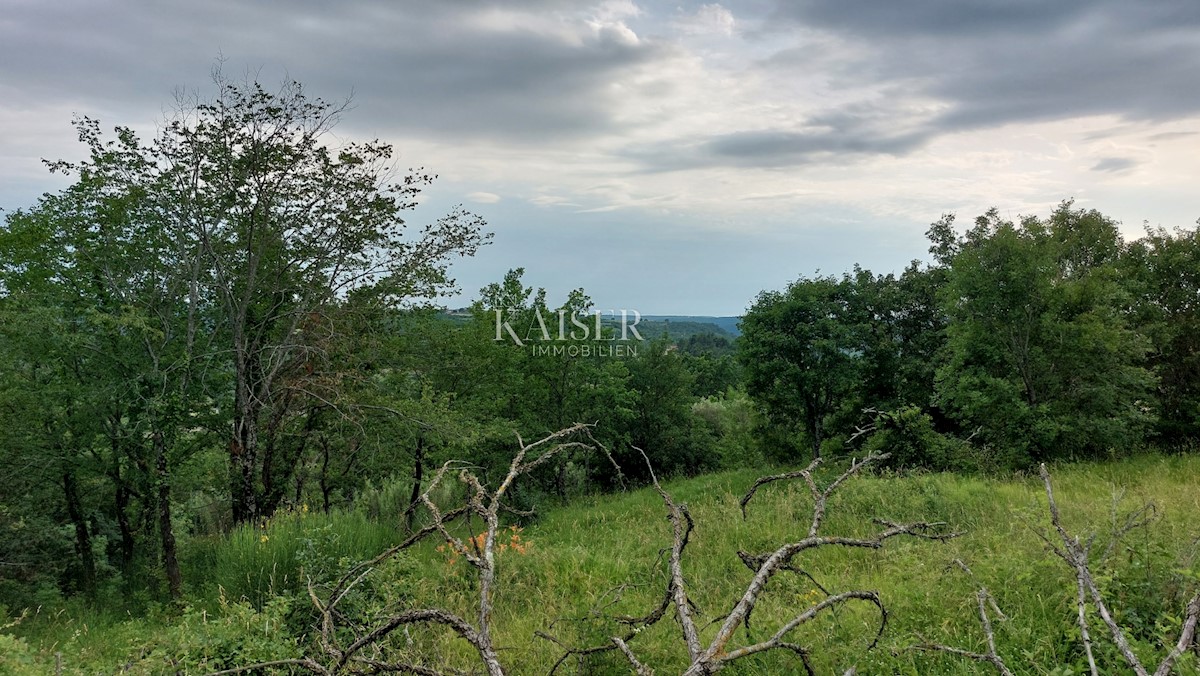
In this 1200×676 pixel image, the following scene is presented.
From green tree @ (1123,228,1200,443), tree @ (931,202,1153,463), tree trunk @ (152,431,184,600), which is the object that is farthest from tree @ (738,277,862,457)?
tree trunk @ (152,431,184,600)

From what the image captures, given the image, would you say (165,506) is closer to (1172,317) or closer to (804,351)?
(804,351)

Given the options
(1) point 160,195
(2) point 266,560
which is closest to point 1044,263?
(2) point 266,560

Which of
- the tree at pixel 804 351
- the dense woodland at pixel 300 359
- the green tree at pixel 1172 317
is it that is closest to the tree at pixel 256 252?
the dense woodland at pixel 300 359

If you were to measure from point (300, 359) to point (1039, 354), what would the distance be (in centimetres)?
1486

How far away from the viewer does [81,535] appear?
1288 cm

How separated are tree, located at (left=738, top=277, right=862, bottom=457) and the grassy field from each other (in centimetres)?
637

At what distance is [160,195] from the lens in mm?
10164

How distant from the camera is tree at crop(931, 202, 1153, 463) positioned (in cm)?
1191

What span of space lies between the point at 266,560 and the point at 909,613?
20.9 feet

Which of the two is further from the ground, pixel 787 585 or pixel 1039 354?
pixel 1039 354

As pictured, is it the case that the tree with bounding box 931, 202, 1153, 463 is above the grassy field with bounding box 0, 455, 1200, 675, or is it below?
above

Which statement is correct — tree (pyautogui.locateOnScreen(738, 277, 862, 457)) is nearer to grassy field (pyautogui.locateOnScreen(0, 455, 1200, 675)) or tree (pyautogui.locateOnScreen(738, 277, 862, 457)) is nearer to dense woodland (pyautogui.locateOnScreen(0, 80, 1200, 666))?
dense woodland (pyautogui.locateOnScreen(0, 80, 1200, 666))
